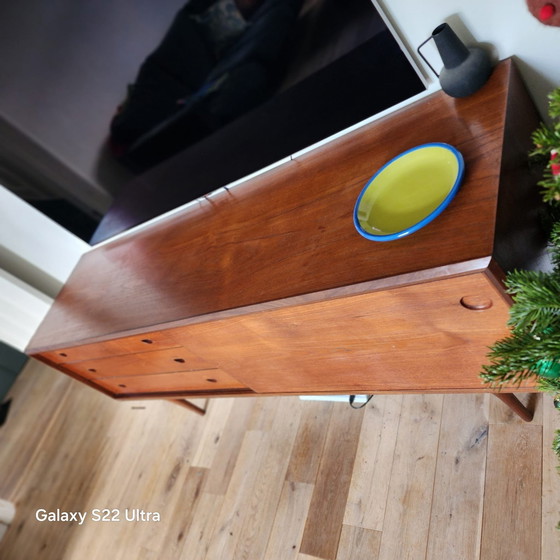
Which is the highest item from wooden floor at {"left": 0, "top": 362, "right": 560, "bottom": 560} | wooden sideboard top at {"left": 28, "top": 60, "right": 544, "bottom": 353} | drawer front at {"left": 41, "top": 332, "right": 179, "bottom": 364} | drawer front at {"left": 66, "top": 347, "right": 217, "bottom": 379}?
wooden sideboard top at {"left": 28, "top": 60, "right": 544, "bottom": 353}

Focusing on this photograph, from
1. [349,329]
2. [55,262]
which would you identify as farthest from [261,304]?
[55,262]

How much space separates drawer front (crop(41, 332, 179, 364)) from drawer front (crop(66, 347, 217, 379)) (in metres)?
0.03

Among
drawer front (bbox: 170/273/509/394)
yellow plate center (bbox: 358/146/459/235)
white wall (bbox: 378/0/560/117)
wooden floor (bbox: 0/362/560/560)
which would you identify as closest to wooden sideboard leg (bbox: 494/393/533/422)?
wooden floor (bbox: 0/362/560/560)

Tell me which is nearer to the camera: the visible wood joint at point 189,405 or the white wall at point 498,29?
the white wall at point 498,29

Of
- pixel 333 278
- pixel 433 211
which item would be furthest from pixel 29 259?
pixel 433 211

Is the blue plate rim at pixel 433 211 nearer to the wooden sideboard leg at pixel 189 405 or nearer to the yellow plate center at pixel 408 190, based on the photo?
the yellow plate center at pixel 408 190

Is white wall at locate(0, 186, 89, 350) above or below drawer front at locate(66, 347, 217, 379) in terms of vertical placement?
above

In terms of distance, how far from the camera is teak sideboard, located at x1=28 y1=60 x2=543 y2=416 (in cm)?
79

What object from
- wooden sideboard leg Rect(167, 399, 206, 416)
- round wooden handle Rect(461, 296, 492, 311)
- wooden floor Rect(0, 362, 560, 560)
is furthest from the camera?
wooden sideboard leg Rect(167, 399, 206, 416)

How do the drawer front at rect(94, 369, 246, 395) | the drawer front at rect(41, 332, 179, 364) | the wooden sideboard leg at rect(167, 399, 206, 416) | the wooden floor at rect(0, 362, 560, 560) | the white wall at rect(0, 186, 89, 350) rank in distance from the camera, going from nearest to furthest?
the wooden floor at rect(0, 362, 560, 560) < the drawer front at rect(41, 332, 179, 364) < the drawer front at rect(94, 369, 246, 395) < the wooden sideboard leg at rect(167, 399, 206, 416) < the white wall at rect(0, 186, 89, 350)

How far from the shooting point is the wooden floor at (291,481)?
1150 mm

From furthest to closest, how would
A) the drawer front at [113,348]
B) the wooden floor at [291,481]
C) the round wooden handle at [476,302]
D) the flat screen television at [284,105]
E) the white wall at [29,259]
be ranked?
the white wall at [29,259] → the drawer front at [113,348] → the wooden floor at [291,481] → the flat screen television at [284,105] → the round wooden handle at [476,302]

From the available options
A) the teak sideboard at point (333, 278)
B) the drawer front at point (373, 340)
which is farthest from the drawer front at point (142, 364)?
the drawer front at point (373, 340)

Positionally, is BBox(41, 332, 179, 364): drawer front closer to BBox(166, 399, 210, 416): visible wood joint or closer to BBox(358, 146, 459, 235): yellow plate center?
BBox(166, 399, 210, 416): visible wood joint
